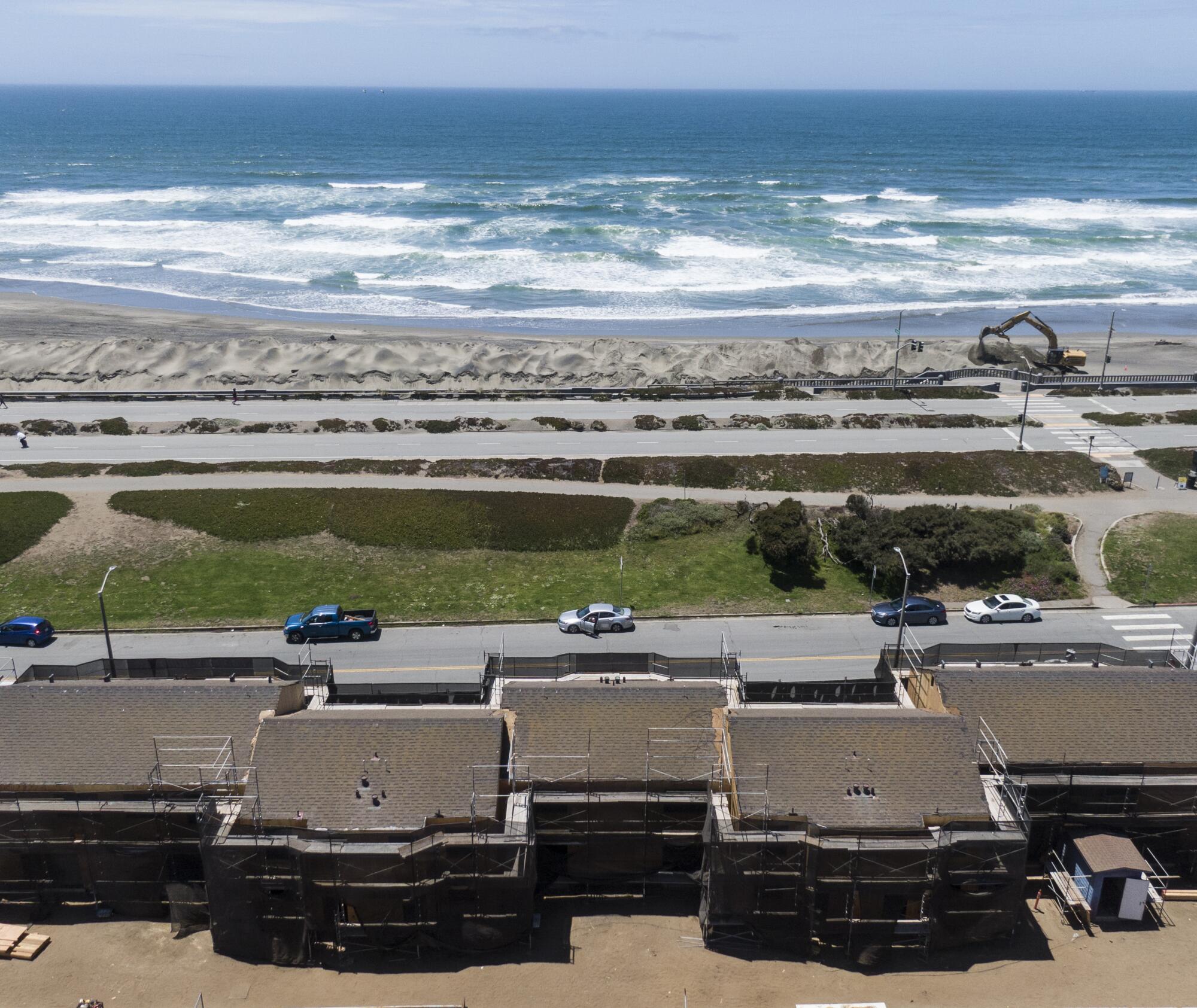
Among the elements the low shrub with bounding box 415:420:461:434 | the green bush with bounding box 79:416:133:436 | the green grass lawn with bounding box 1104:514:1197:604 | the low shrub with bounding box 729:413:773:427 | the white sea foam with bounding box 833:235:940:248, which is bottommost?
the green grass lawn with bounding box 1104:514:1197:604

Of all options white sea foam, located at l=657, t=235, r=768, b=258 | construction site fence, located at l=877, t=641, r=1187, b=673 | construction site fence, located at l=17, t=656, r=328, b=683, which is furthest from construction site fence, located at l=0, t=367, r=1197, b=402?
white sea foam, located at l=657, t=235, r=768, b=258

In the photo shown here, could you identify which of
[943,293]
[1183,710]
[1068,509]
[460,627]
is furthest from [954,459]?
[943,293]

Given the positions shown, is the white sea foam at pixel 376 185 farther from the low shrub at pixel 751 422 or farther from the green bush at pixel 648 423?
the low shrub at pixel 751 422

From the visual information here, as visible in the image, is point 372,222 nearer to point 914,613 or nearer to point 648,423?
point 648,423

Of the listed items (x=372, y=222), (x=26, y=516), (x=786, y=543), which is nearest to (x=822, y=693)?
(x=786, y=543)

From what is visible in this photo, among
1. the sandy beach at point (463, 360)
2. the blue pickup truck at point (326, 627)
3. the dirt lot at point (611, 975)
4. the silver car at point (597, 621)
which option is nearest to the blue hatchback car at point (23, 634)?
the blue pickup truck at point (326, 627)

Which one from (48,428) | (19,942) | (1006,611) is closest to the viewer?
(19,942)

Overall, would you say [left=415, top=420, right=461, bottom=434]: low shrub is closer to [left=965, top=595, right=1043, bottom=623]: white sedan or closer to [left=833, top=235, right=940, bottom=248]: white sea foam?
[left=965, top=595, right=1043, bottom=623]: white sedan
